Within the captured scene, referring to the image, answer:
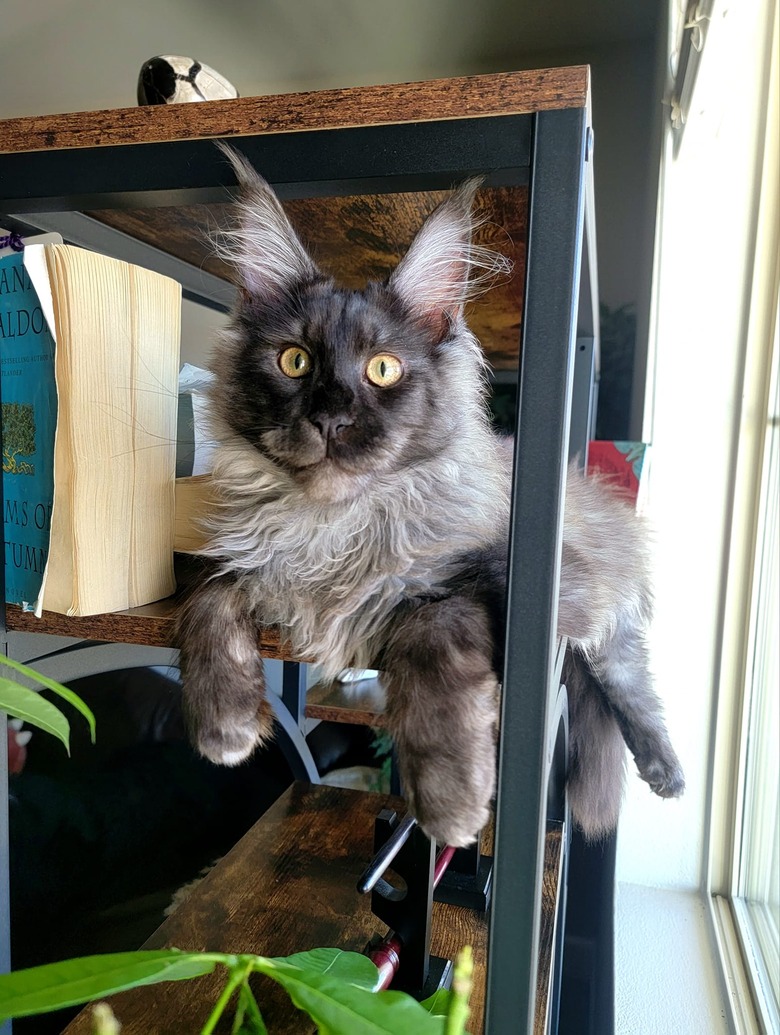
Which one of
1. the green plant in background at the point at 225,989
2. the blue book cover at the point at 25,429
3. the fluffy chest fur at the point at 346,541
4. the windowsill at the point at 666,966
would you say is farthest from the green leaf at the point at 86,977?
the windowsill at the point at 666,966

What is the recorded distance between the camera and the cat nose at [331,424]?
2.21ft

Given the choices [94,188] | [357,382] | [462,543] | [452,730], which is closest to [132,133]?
[94,188]

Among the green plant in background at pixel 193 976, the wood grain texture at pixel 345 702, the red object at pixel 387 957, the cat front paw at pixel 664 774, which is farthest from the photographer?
the wood grain texture at pixel 345 702

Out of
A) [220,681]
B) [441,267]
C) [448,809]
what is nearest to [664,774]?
[448,809]

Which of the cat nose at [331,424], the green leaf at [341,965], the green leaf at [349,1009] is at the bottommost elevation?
the green leaf at [341,965]

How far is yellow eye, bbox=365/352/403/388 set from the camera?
71 cm

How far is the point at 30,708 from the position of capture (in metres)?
0.40

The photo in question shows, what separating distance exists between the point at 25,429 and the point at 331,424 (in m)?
0.39

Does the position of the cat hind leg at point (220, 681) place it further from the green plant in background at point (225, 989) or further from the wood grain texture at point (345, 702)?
the wood grain texture at point (345, 702)

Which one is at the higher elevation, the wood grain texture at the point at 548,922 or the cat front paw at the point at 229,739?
the cat front paw at the point at 229,739

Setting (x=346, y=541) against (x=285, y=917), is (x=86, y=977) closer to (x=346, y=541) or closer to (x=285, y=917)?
(x=346, y=541)

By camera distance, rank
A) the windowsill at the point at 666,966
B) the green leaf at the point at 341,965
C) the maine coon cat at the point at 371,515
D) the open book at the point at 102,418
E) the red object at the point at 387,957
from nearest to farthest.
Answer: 1. the green leaf at the point at 341,965
2. the maine coon cat at the point at 371,515
3. the open book at the point at 102,418
4. the red object at the point at 387,957
5. the windowsill at the point at 666,966

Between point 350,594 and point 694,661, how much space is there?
1.59 metres

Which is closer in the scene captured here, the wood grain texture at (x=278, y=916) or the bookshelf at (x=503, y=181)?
the bookshelf at (x=503, y=181)
